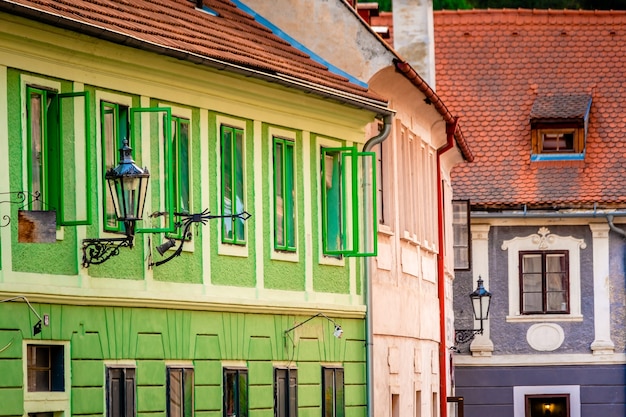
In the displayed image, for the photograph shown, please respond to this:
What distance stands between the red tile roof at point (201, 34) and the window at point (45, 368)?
269 cm

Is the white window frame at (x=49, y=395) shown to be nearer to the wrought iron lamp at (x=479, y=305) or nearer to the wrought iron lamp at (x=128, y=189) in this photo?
the wrought iron lamp at (x=128, y=189)

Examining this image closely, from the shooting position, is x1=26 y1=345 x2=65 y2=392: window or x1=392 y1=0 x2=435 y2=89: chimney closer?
x1=26 y1=345 x2=65 y2=392: window

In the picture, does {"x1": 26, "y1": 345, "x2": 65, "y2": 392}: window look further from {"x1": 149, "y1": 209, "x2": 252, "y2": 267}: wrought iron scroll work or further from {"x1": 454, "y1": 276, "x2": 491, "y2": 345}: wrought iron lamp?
{"x1": 454, "y1": 276, "x2": 491, "y2": 345}: wrought iron lamp

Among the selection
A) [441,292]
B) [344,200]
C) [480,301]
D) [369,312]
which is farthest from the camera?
[480,301]

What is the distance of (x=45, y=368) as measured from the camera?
17.8 m

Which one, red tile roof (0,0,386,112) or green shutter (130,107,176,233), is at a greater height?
red tile roof (0,0,386,112)

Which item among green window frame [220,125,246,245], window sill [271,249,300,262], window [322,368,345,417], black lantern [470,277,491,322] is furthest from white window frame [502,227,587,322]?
green window frame [220,125,246,245]

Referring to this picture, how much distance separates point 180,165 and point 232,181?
5.53ft

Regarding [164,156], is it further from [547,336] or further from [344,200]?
[547,336]

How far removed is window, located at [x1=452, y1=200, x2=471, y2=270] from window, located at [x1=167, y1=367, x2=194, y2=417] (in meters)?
15.6

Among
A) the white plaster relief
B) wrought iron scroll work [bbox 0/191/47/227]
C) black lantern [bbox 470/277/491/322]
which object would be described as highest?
wrought iron scroll work [bbox 0/191/47/227]

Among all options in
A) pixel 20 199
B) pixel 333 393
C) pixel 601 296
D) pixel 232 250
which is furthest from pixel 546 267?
pixel 20 199

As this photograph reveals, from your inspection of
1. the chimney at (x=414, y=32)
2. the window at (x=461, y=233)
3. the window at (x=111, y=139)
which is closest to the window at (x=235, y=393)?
the window at (x=111, y=139)

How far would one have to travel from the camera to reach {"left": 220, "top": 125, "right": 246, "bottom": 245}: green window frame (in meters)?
21.3
